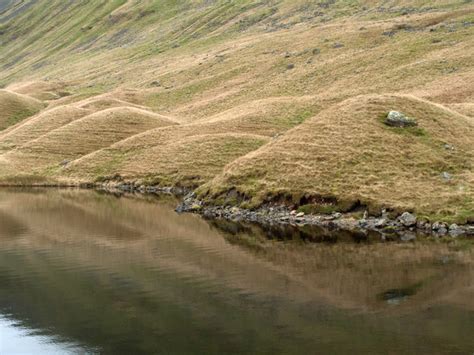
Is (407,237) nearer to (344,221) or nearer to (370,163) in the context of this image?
(344,221)

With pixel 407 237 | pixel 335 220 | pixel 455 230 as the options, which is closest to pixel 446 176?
pixel 455 230

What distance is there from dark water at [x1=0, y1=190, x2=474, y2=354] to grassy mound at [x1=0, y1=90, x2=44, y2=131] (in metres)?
109

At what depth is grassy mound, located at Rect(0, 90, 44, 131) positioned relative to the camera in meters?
159

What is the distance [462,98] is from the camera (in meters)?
108

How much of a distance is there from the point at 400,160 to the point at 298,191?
10.7 meters

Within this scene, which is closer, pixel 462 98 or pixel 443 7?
pixel 462 98

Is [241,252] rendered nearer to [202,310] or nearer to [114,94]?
[202,310]

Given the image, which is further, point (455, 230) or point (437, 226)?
point (437, 226)

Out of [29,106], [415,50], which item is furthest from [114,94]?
[415,50]

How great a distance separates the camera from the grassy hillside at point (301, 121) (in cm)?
6253

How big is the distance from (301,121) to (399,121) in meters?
38.3

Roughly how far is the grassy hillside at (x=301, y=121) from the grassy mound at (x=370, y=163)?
17 centimetres

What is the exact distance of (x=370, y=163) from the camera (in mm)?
63750

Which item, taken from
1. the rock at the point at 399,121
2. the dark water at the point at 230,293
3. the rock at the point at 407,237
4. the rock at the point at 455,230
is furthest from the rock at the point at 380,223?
the rock at the point at 399,121
